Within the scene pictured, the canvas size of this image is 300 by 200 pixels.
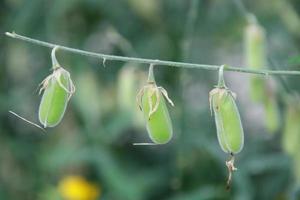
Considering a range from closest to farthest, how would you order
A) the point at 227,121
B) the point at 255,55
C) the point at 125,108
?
the point at 227,121 → the point at 255,55 → the point at 125,108

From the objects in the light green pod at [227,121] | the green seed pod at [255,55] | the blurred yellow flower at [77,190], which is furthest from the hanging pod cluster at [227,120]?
the blurred yellow flower at [77,190]

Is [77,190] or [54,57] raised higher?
[54,57]

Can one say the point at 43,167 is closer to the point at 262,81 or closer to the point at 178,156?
the point at 178,156

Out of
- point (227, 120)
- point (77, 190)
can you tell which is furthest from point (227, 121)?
point (77, 190)

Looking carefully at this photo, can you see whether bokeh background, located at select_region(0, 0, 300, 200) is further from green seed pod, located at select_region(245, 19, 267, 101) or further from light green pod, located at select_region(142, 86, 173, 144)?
light green pod, located at select_region(142, 86, 173, 144)

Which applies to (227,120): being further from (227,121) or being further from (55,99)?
(55,99)

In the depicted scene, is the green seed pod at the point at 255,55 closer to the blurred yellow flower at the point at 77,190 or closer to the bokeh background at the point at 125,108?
the bokeh background at the point at 125,108

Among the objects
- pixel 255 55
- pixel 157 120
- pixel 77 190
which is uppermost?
pixel 255 55
